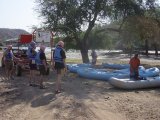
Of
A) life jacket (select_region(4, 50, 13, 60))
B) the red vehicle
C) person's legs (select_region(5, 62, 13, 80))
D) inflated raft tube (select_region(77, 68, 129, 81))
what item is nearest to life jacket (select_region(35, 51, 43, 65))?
life jacket (select_region(4, 50, 13, 60))

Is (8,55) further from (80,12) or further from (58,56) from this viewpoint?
(80,12)

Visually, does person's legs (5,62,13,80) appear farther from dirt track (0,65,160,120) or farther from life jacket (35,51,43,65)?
life jacket (35,51,43,65)

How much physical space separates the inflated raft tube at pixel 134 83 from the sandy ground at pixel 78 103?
0.26 m

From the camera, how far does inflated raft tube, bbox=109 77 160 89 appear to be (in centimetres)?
1644

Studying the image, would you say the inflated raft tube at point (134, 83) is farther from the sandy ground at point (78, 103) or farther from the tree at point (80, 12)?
the tree at point (80, 12)

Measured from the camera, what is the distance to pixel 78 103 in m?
12.5

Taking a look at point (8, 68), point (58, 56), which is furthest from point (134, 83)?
point (8, 68)

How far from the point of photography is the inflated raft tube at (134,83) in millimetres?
16438

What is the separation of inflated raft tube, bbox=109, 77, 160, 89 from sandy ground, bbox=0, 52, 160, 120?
0.84 feet

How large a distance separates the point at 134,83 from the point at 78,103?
4.74 meters

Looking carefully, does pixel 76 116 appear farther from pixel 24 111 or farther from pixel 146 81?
pixel 146 81

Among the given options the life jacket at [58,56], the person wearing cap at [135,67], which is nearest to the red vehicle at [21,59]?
the person wearing cap at [135,67]

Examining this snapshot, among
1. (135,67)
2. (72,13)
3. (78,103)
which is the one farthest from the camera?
(72,13)

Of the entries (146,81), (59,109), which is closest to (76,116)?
(59,109)
